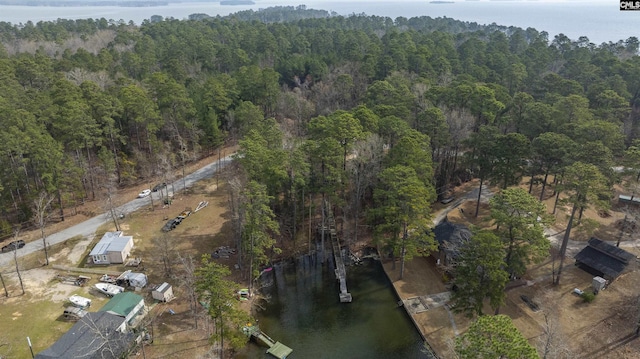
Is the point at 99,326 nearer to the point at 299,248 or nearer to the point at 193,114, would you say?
the point at 299,248

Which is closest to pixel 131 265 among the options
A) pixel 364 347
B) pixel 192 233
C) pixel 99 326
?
pixel 192 233

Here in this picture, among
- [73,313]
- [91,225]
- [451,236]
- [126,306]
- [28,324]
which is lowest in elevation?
[28,324]

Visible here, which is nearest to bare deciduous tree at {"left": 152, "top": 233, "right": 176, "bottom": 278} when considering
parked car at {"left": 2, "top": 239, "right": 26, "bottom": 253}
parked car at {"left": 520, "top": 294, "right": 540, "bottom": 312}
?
parked car at {"left": 2, "top": 239, "right": 26, "bottom": 253}

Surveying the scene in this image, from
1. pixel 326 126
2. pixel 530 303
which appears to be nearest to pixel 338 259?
pixel 326 126

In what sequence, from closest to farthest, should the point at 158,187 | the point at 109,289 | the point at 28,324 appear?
the point at 28,324
the point at 109,289
the point at 158,187

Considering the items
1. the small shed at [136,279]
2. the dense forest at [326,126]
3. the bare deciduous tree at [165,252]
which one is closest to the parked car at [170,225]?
the bare deciduous tree at [165,252]

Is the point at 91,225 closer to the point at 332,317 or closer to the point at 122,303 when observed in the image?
the point at 122,303
